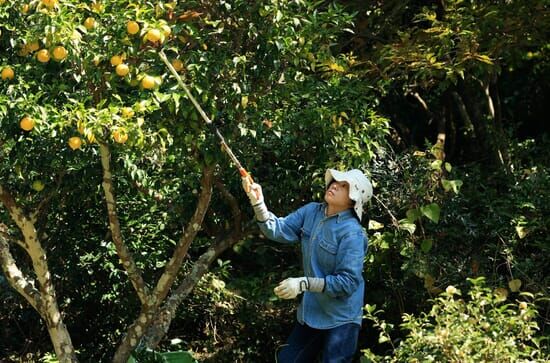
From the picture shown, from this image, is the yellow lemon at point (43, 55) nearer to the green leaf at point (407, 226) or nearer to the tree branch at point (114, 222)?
the tree branch at point (114, 222)

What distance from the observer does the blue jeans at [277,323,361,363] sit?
4.22m

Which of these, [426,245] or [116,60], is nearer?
[116,60]

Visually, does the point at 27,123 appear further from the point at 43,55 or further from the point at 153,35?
the point at 153,35

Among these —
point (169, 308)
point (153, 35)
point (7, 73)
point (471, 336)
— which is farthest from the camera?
point (169, 308)

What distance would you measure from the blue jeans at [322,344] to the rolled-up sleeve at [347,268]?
20 cm

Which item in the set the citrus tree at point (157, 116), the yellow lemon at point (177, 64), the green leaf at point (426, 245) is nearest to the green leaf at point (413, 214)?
the green leaf at point (426, 245)

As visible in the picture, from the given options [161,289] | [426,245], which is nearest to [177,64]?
[161,289]

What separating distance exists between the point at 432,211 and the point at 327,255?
1.16 m

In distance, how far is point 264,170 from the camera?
17.3 ft

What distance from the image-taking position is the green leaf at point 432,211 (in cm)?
522

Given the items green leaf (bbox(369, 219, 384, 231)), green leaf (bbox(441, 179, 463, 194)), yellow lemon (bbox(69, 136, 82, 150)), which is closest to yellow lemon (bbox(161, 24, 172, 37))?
yellow lemon (bbox(69, 136, 82, 150))

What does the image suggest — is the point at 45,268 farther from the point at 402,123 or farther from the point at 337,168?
the point at 402,123

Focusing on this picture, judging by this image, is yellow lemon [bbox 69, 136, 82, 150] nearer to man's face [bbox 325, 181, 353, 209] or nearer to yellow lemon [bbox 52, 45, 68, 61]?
yellow lemon [bbox 52, 45, 68, 61]

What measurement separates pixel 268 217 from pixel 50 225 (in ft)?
6.20
